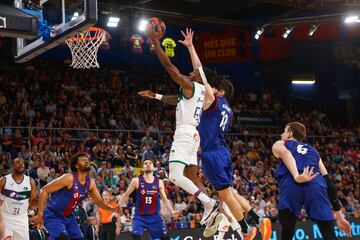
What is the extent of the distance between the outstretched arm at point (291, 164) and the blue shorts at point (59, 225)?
11.6 ft

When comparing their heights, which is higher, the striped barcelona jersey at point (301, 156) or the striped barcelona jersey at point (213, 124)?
the striped barcelona jersey at point (213, 124)

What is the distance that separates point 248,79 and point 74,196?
24112 mm

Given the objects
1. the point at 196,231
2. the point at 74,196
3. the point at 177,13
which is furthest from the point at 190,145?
the point at 177,13

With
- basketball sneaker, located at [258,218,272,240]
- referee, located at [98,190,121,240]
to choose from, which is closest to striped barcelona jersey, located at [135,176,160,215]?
referee, located at [98,190,121,240]

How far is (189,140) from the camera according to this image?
8461mm

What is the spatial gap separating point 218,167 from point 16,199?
4.42 meters

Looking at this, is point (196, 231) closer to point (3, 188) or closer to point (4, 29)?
point (3, 188)

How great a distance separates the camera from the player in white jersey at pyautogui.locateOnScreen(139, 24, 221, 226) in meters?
8.12

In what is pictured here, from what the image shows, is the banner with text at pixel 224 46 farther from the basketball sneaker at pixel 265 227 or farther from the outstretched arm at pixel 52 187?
the basketball sneaker at pixel 265 227

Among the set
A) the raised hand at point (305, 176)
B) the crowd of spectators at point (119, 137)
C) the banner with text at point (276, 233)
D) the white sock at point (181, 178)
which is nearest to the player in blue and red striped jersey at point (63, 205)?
the white sock at point (181, 178)

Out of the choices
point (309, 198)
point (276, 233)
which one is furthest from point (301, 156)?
point (276, 233)

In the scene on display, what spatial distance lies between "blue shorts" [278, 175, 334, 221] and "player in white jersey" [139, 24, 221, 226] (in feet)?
3.76

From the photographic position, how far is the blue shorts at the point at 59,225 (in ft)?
29.1

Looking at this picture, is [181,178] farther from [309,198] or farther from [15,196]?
[15,196]
